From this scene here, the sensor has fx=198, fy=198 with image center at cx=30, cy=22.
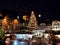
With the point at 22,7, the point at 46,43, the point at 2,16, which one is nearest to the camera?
the point at 46,43

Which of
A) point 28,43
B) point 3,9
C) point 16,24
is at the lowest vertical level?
point 28,43

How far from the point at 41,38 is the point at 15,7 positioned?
2.03 meters

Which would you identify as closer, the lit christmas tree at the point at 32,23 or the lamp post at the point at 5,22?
the lit christmas tree at the point at 32,23

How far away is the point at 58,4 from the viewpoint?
8500 millimetres

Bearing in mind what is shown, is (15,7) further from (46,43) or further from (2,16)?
(46,43)

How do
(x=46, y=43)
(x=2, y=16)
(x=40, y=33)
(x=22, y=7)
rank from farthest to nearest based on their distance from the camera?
1. (x=2, y=16)
2. (x=22, y=7)
3. (x=40, y=33)
4. (x=46, y=43)

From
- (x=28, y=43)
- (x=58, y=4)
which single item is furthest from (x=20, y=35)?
(x=58, y=4)

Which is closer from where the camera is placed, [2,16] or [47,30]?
[47,30]

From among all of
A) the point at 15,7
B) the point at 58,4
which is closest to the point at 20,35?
the point at 15,7

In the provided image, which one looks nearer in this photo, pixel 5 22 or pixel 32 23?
pixel 32 23

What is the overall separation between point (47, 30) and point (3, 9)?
7.63 ft

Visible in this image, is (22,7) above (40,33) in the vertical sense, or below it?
above

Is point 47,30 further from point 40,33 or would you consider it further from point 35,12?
point 35,12

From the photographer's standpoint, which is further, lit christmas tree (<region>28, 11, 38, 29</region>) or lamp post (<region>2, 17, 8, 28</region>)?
lamp post (<region>2, 17, 8, 28</region>)
